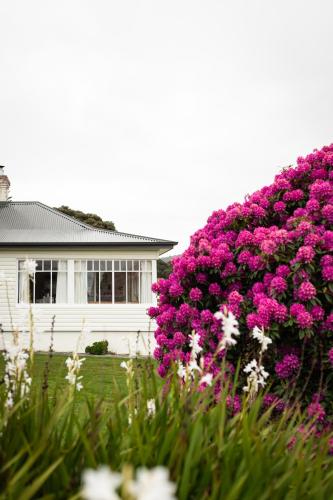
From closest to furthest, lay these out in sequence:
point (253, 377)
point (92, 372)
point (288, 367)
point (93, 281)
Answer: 1. point (253, 377)
2. point (288, 367)
3. point (92, 372)
4. point (93, 281)

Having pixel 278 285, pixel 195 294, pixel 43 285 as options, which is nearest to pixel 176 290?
pixel 195 294

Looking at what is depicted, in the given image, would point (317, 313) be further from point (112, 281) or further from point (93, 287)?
point (93, 287)

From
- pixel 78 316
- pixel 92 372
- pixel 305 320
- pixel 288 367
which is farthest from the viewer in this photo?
pixel 78 316

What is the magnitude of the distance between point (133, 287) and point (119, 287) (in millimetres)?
546

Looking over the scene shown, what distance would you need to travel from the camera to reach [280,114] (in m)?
17.9

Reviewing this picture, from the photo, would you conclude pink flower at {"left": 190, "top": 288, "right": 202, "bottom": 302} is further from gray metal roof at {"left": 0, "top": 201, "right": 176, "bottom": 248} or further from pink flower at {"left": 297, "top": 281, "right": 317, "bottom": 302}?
gray metal roof at {"left": 0, "top": 201, "right": 176, "bottom": 248}

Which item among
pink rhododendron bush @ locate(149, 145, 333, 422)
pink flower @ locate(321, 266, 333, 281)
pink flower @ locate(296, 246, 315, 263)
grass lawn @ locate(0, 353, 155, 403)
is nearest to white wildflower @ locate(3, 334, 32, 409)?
pink rhododendron bush @ locate(149, 145, 333, 422)

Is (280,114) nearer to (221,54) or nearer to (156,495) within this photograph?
(221,54)

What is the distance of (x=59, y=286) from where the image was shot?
1956cm

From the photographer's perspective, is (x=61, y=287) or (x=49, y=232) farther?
(x=49, y=232)

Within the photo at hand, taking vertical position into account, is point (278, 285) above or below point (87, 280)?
above

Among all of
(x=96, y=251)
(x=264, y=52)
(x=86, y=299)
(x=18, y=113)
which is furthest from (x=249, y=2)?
(x=18, y=113)

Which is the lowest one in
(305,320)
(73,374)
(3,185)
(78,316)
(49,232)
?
(78,316)

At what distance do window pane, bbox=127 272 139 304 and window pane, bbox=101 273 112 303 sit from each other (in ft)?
2.25
